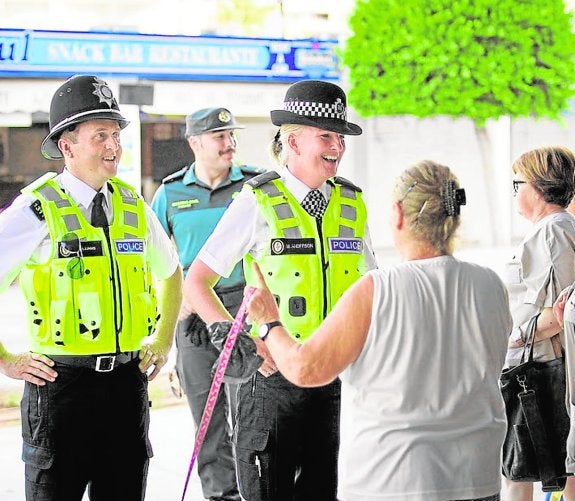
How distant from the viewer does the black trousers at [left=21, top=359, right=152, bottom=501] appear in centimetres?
314

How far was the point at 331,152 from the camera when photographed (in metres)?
3.54

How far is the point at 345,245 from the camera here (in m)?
3.46

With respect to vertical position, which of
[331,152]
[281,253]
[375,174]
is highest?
[375,174]

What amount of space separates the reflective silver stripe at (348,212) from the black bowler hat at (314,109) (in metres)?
0.25

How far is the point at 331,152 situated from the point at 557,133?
762 inches

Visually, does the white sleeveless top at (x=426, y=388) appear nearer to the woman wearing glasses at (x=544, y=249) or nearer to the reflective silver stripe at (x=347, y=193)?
the reflective silver stripe at (x=347, y=193)

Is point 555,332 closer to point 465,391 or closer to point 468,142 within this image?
point 465,391

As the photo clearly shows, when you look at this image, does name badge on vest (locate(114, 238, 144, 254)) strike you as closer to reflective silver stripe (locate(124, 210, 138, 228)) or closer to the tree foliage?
reflective silver stripe (locate(124, 210, 138, 228))

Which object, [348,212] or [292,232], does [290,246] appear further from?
[348,212]

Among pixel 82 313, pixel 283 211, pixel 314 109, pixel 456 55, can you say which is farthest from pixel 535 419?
pixel 456 55

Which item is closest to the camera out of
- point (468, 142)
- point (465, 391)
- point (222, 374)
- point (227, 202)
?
point (465, 391)

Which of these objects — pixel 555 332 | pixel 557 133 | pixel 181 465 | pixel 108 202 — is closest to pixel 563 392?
pixel 555 332

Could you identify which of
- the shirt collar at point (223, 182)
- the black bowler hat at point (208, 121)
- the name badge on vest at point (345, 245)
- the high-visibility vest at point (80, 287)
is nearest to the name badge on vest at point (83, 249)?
the high-visibility vest at point (80, 287)

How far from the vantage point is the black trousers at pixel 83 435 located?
314 cm
